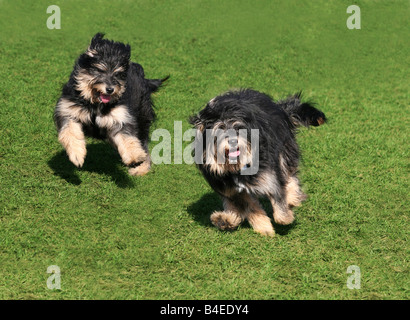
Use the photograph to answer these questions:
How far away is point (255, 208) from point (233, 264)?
719mm

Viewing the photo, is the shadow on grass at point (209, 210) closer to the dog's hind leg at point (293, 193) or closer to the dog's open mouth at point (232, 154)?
the dog's hind leg at point (293, 193)

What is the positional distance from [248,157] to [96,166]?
2.94 metres

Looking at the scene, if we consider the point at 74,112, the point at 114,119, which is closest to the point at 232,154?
the point at 114,119

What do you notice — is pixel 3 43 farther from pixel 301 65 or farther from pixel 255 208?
pixel 255 208

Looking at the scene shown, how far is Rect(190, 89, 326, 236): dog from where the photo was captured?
5.81 m

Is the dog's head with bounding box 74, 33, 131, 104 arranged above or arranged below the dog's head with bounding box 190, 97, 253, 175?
above

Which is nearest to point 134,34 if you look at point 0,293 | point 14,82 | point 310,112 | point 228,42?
point 228,42

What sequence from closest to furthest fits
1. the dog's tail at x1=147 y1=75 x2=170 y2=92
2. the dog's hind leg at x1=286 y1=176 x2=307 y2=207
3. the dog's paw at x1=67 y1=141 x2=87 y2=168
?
the dog's hind leg at x1=286 y1=176 x2=307 y2=207 < the dog's paw at x1=67 y1=141 x2=87 y2=168 < the dog's tail at x1=147 y1=75 x2=170 y2=92

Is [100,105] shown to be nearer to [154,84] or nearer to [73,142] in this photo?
[73,142]

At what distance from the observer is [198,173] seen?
820cm

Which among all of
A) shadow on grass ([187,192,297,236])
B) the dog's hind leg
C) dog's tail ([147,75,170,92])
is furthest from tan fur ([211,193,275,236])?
dog's tail ([147,75,170,92])

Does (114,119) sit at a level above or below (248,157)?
above

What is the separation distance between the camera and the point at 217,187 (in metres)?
6.27

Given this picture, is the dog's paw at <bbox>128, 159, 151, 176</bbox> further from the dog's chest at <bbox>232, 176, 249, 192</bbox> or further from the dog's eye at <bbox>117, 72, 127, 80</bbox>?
the dog's chest at <bbox>232, 176, 249, 192</bbox>
